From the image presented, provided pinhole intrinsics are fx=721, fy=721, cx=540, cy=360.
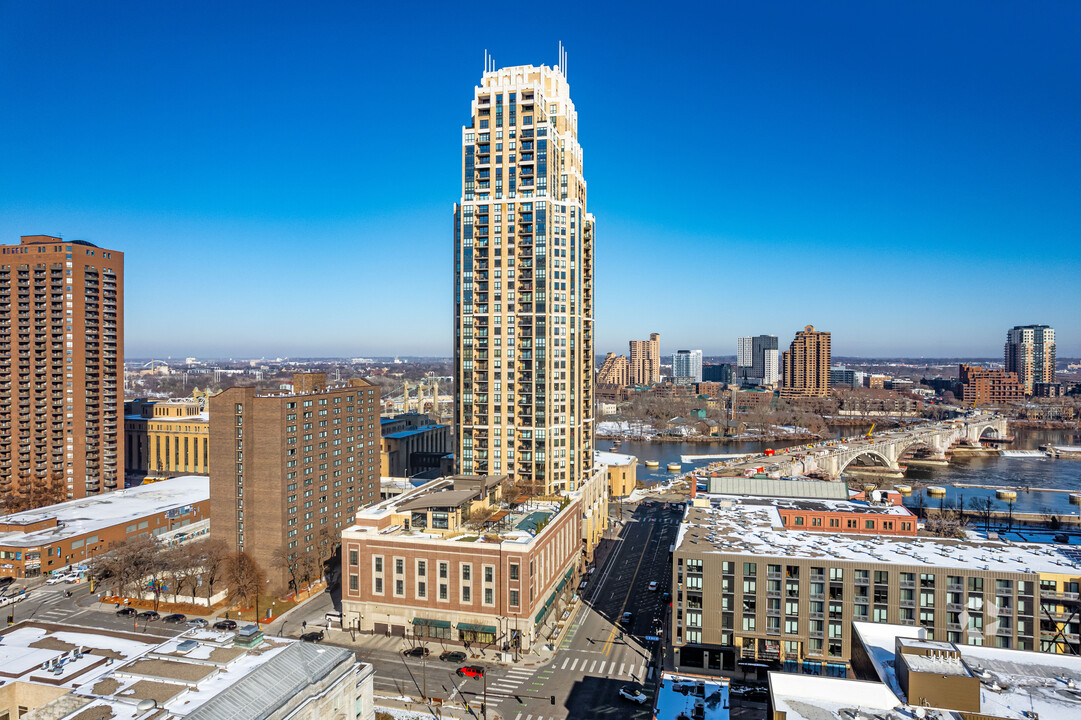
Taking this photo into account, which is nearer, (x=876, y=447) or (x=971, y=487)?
(x=971, y=487)

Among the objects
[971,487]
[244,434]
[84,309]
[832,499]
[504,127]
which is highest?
[504,127]

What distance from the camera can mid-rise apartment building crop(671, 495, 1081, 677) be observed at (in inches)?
1284

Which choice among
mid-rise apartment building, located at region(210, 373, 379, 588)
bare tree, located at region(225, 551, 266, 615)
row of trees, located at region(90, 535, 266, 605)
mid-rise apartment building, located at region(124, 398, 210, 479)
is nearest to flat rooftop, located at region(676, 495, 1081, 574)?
mid-rise apartment building, located at region(210, 373, 379, 588)

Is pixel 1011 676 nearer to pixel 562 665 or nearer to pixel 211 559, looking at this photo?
pixel 562 665

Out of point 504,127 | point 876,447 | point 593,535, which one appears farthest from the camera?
point 876,447

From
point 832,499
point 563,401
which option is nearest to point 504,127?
point 563,401

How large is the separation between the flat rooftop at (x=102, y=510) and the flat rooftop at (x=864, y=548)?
4321cm

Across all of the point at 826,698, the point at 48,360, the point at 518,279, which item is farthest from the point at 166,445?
the point at 826,698

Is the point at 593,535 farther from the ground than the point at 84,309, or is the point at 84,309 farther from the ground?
the point at 84,309

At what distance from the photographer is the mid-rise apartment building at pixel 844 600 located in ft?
107

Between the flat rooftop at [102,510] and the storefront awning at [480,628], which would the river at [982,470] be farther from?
the storefront awning at [480,628]

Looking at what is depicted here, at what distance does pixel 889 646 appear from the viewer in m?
24.0

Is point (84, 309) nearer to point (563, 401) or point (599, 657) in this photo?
point (563, 401)

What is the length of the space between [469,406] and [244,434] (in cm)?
1674
